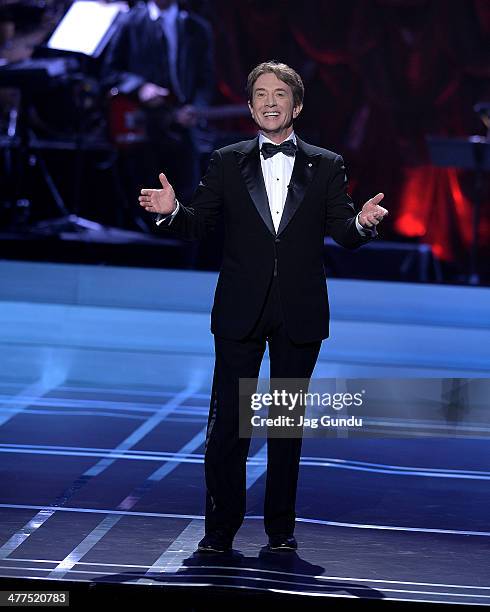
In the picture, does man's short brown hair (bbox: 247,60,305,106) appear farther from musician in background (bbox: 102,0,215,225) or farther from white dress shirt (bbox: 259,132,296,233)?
musician in background (bbox: 102,0,215,225)

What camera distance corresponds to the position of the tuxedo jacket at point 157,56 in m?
9.05

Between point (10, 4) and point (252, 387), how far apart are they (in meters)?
6.32

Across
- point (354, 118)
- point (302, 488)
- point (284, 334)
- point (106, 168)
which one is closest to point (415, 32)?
point (354, 118)

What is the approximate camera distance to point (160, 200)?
3.63 meters

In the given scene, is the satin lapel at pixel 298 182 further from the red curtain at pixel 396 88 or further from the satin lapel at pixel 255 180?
the red curtain at pixel 396 88

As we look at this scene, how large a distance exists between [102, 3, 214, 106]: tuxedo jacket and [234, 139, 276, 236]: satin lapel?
5.32 meters

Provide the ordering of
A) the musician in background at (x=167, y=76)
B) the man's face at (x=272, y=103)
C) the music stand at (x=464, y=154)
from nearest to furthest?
the man's face at (x=272, y=103), the music stand at (x=464, y=154), the musician in background at (x=167, y=76)

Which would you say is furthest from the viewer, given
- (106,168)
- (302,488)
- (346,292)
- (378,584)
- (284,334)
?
(106,168)

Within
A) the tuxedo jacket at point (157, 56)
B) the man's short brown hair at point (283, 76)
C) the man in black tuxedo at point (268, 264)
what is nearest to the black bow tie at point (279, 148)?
the man in black tuxedo at point (268, 264)

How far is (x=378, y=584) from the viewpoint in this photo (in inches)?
138

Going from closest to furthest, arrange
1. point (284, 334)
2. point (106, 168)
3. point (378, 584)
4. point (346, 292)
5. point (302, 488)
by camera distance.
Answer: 1. point (378, 584)
2. point (284, 334)
3. point (302, 488)
4. point (346, 292)
5. point (106, 168)

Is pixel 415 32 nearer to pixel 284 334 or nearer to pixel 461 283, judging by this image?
pixel 461 283

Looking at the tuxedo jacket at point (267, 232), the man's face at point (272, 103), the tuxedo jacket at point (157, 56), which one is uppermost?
the tuxedo jacket at point (157, 56)

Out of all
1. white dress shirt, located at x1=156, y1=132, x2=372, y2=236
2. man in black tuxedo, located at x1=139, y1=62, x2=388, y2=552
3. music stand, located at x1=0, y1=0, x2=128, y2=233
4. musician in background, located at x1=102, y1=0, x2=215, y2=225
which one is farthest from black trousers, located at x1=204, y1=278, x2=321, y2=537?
music stand, located at x1=0, y1=0, x2=128, y2=233
